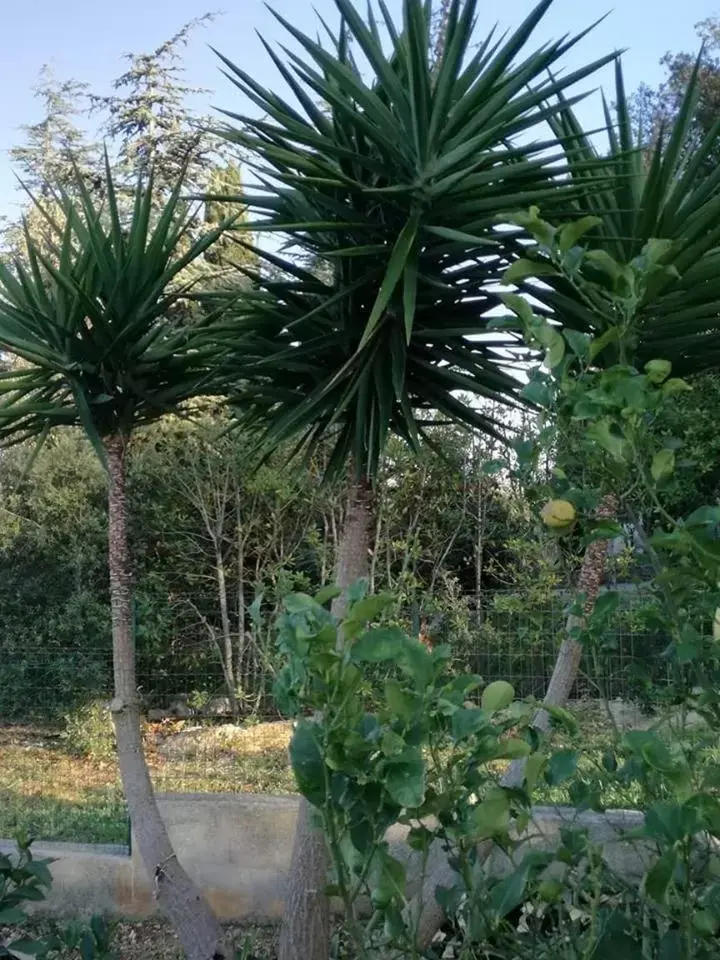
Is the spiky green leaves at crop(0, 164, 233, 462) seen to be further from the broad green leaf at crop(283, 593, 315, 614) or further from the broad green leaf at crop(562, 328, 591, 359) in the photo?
the broad green leaf at crop(283, 593, 315, 614)

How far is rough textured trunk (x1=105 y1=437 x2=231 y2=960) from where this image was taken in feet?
12.9

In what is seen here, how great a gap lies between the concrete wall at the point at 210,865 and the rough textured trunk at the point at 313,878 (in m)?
1.11

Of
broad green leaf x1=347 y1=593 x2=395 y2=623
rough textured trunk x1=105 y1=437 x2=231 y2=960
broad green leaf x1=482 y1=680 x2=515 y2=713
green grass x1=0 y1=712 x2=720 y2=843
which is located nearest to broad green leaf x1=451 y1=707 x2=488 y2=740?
broad green leaf x1=482 y1=680 x2=515 y2=713

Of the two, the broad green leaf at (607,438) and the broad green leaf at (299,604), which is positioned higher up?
the broad green leaf at (607,438)

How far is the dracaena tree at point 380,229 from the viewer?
3119 millimetres

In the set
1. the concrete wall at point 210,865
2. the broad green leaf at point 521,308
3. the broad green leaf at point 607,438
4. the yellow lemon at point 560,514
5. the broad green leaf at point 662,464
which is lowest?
the concrete wall at point 210,865

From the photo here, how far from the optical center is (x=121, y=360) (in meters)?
3.93

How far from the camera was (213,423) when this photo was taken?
9.36 metres

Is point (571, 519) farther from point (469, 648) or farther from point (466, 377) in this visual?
point (469, 648)

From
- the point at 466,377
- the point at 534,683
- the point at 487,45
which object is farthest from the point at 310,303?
the point at 534,683

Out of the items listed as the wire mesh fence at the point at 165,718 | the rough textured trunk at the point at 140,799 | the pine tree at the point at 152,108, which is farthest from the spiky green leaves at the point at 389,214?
the pine tree at the point at 152,108

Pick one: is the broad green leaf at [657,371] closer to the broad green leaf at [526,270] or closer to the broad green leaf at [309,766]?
the broad green leaf at [526,270]

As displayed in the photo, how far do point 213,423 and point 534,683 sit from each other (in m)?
4.24

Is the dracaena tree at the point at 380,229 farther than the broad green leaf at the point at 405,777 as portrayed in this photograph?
Yes
